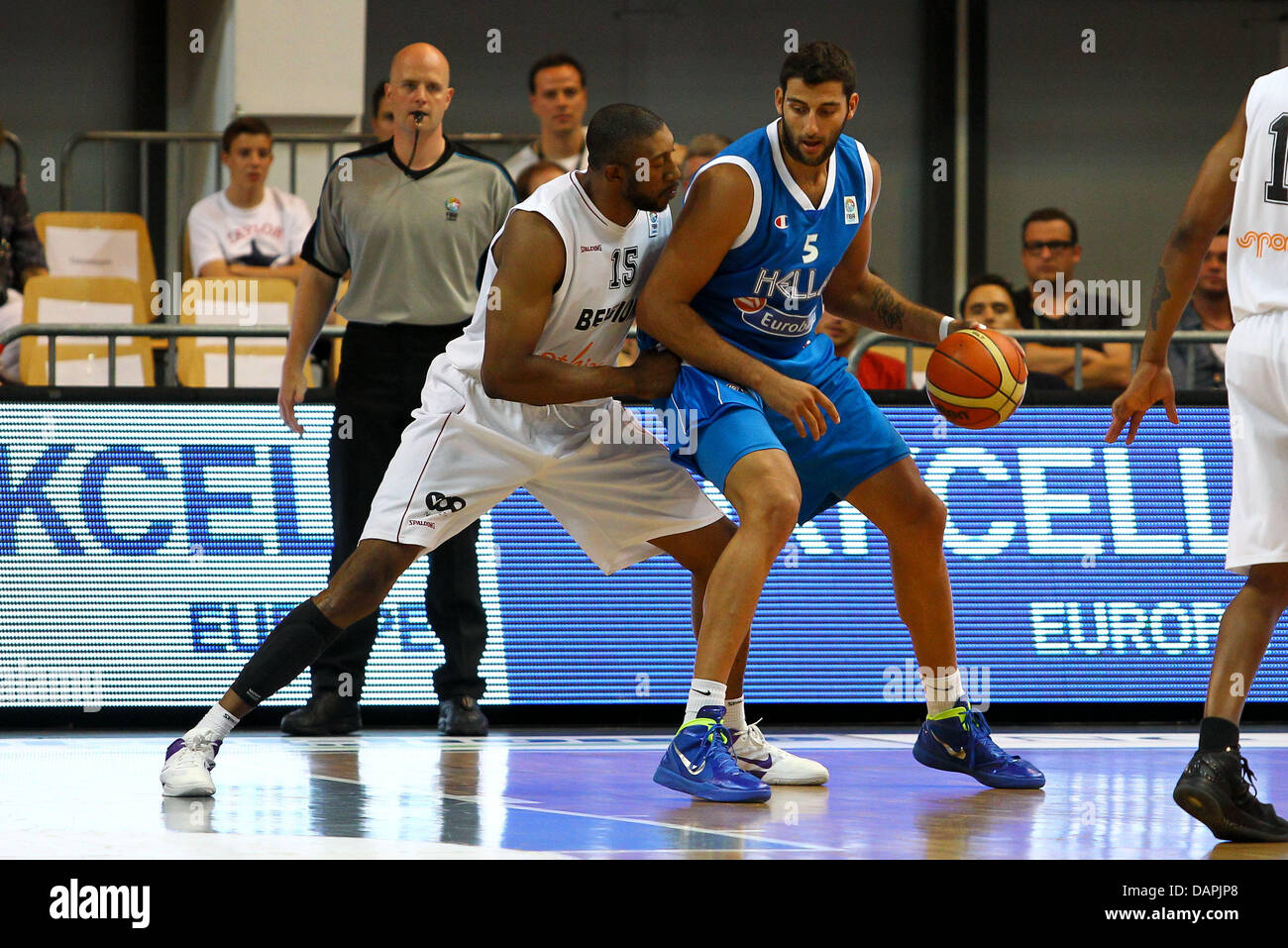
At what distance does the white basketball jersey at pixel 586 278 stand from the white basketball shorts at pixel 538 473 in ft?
0.40

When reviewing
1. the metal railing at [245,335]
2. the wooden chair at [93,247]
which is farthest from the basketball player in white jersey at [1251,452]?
the wooden chair at [93,247]

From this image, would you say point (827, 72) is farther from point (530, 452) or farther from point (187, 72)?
point (187, 72)

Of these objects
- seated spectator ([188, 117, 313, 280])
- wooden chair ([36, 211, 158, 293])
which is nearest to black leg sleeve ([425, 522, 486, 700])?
seated spectator ([188, 117, 313, 280])

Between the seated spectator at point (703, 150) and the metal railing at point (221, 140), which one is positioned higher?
the metal railing at point (221, 140)

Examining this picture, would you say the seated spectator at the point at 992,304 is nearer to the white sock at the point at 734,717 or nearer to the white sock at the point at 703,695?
the white sock at the point at 734,717

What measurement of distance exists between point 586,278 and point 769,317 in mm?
510

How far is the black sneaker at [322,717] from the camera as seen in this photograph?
6016mm

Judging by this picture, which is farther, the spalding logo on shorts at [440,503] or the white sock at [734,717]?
the white sock at [734,717]

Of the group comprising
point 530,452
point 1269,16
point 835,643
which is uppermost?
point 1269,16

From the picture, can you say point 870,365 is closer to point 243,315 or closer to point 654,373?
point 654,373

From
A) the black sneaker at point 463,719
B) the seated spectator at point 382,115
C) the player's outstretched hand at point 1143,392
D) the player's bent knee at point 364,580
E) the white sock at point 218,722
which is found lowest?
the black sneaker at point 463,719

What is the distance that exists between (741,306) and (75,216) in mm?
6224

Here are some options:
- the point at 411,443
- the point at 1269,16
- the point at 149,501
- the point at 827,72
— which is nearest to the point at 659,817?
the point at 411,443

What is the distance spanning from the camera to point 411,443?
4.66m
